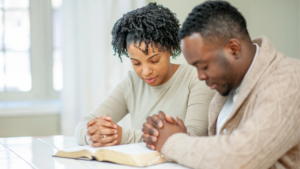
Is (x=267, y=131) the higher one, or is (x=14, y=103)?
(x=267, y=131)

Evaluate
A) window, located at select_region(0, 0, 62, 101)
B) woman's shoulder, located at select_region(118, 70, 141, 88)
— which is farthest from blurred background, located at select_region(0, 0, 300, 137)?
woman's shoulder, located at select_region(118, 70, 141, 88)

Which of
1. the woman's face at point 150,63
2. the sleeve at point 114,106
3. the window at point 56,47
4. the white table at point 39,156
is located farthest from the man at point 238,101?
the window at point 56,47

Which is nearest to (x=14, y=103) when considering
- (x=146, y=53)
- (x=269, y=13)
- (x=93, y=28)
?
(x=93, y=28)

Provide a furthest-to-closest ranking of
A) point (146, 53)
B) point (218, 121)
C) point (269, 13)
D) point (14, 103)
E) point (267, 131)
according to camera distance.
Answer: point (269, 13) < point (14, 103) < point (146, 53) < point (218, 121) < point (267, 131)

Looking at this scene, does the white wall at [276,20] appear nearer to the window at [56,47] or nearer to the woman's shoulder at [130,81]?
the window at [56,47]

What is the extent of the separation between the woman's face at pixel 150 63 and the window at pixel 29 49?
5.20ft

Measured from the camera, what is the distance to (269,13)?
3.70 m

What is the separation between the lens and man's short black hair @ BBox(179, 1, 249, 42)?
37.1 inches

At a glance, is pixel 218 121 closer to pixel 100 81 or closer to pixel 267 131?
pixel 267 131

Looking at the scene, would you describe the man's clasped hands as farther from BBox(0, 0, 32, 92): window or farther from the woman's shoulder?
BBox(0, 0, 32, 92): window

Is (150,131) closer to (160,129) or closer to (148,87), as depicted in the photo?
(160,129)

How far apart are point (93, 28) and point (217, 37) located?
2057 millimetres

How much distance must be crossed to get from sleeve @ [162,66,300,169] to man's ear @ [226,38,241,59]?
0.41 feet

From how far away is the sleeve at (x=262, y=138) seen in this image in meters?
0.81
